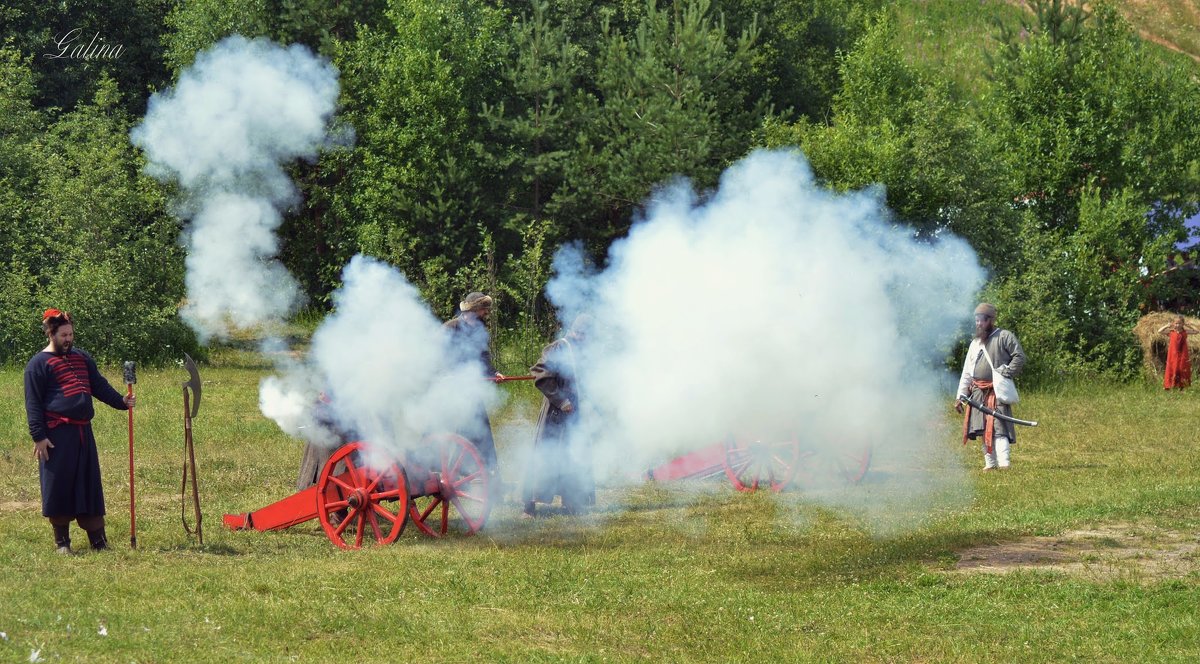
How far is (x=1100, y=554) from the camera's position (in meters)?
10.4

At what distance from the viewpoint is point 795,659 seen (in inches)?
298

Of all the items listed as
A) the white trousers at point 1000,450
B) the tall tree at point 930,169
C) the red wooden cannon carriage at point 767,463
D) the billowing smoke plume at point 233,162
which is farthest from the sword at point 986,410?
the tall tree at point 930,169

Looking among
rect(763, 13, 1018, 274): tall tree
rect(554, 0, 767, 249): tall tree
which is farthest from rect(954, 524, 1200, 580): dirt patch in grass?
rect(554, 0, 767, 249): tall tree

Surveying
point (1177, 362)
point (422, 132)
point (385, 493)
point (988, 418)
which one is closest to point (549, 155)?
point (422, 132)

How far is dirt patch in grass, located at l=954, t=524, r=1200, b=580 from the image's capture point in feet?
32.1

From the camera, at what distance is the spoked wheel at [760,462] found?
13.0 metres

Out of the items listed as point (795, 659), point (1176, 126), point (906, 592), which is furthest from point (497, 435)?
point (1176, 126)

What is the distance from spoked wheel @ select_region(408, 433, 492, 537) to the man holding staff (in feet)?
7.27

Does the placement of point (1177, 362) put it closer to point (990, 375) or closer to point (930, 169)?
point (930, 169)

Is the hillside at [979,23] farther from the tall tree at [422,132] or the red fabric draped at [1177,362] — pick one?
the tall tree at [422,132]

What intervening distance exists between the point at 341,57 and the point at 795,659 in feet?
62.5

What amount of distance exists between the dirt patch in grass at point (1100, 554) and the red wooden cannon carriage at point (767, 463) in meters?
2.53

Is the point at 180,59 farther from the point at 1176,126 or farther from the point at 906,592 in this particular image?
the point at 1176,126

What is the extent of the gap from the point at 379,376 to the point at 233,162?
12.9 ft
